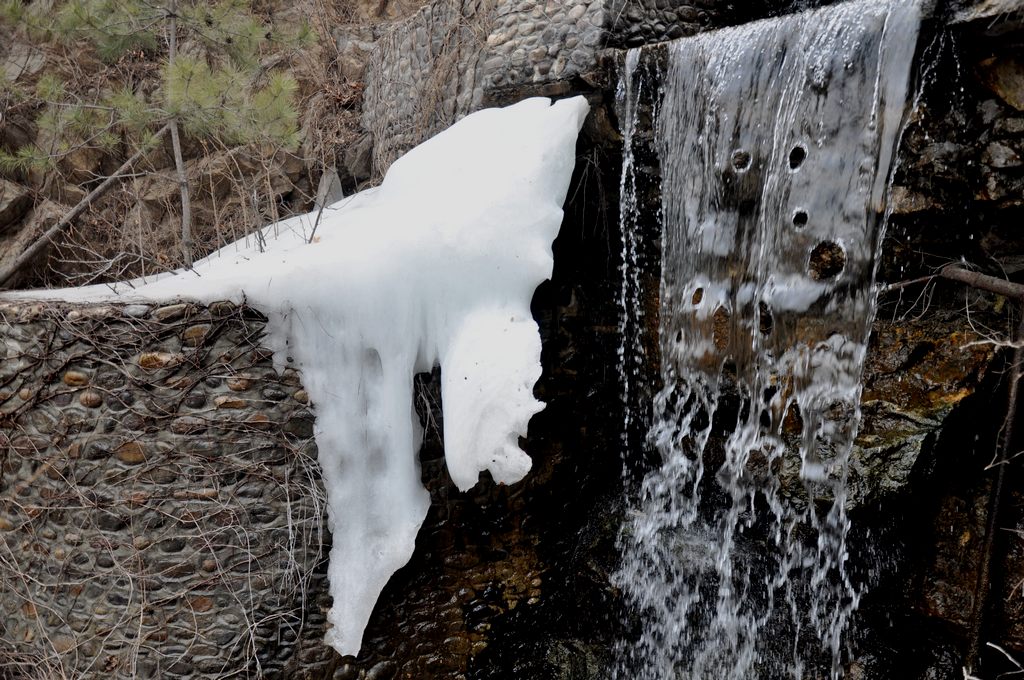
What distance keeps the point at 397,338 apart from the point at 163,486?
1.12m

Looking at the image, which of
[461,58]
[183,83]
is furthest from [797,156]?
[183,83]

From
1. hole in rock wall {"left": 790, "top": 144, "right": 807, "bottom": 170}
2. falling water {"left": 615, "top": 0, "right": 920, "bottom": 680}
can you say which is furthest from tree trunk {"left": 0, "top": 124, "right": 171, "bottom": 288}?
hole in rock wall {"left": 790, "top": 144, "right": 807, "bottom": 170}

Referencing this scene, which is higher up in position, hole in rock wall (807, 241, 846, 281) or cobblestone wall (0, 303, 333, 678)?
hole in rock wall (807, 241, 846, 281)

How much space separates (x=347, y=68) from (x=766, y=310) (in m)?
4.69

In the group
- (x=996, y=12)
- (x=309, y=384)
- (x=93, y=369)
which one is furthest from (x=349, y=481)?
(x=996, y=12)

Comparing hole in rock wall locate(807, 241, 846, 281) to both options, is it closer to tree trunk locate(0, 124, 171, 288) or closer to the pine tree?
the pine tree

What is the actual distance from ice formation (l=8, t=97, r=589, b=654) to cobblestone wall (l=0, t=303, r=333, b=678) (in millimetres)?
122

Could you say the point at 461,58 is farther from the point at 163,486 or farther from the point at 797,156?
the point at 163,486

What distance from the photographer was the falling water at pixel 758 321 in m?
2.91

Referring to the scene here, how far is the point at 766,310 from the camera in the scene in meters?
3.19

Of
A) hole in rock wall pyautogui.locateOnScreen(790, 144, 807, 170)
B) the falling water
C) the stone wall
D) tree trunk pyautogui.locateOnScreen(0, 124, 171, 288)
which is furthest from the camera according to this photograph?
tree trunk pyautogui.locateOnScreen(0, 124, 171, 288)

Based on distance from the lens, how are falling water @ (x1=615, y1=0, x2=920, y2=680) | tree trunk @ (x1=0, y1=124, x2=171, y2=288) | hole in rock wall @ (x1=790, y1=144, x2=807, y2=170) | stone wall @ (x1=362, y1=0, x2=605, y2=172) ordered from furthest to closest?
tree trunk @ (x1=0, y1=124, x2=171, y2=288)
stone wall @ (x1=362, y1=0, x2=605, y2=172)
hole in rock wall @ (x1=790, y1=144, x2=807, y2=170)
falling water @ (x1=615, y1=0, x2=920, y2=680)

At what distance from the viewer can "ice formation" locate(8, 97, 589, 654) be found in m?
2.96

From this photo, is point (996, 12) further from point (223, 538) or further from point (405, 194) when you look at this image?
point (223, 538)
